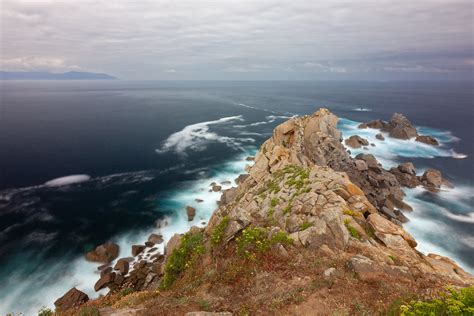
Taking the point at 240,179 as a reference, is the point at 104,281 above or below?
below

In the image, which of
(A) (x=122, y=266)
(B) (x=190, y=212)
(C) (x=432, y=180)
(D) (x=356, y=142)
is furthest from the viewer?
(D) (x=356, y=142)

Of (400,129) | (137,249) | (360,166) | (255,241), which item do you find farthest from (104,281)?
(400,129)

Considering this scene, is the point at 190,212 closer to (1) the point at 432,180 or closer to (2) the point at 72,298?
(2) the point at 72,298

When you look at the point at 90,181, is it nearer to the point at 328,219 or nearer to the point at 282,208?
the point at 282,208

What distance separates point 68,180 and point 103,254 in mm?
30616

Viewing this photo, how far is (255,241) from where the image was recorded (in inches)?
601

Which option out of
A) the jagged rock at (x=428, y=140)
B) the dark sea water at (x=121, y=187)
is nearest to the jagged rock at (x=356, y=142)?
the dark sea water at (x=121, y=187)

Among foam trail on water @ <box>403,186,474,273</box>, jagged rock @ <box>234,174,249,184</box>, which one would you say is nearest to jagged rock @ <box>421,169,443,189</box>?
foam trail on water @ <box>403,186,474,273</box>

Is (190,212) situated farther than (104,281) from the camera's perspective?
Yes

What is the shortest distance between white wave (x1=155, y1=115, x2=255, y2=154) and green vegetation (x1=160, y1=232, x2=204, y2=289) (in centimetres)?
6034

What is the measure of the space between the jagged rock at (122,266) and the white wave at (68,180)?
31928 mm

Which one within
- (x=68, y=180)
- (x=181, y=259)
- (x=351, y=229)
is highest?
(x=351, y=229)

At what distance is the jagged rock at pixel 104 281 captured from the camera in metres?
29.0

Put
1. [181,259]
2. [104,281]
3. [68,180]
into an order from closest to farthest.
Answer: [181,259] < [104,281] < [68,180]
